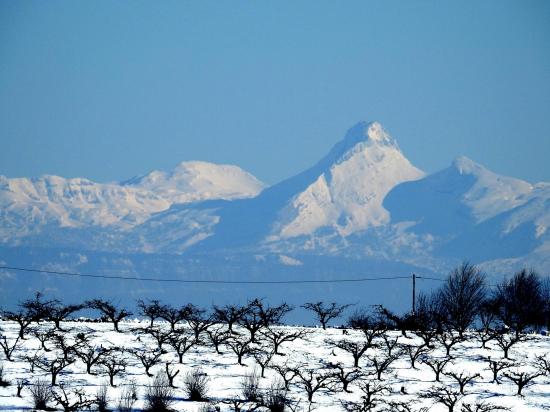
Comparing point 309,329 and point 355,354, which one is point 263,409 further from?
point 309,329

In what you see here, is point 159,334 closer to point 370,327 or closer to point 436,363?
point 370,327

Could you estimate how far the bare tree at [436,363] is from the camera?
78.1 metres

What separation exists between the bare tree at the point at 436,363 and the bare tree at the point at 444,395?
2031 millimetres

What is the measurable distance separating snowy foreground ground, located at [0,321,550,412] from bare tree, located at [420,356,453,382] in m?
0.45

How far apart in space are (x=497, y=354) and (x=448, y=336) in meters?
5.05

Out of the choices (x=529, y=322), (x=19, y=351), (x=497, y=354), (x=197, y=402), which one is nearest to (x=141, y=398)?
(x=197, y=402)

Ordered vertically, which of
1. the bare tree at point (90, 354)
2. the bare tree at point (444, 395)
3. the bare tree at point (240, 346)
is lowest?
the bare tree at point (444, 395)

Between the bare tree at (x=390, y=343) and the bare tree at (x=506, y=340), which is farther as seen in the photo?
the bare tree at (x=506, y=340)

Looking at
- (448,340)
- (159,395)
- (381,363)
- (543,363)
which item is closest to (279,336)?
(381,363)

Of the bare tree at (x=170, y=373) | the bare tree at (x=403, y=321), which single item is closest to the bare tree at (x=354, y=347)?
the bare tree at (x=403, y=321)

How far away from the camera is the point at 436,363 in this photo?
80312 mm

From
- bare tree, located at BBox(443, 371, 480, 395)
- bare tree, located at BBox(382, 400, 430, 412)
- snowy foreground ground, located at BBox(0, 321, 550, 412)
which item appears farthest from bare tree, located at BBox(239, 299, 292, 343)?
bare tree, located at BBox(382, 400, 430, 412)

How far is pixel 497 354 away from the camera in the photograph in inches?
3450

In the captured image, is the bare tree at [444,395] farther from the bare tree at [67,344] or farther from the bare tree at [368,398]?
the bare tree at [67,344]
